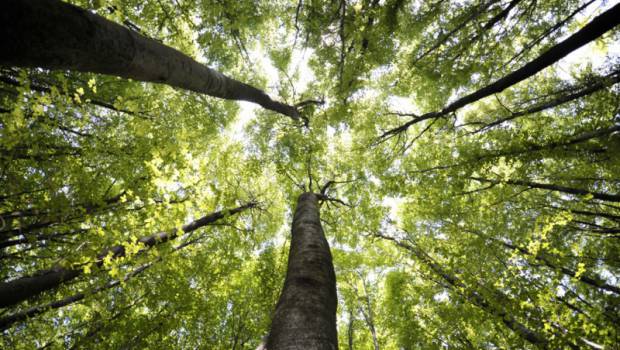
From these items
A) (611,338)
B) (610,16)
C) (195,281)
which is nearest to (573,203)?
(611,338)

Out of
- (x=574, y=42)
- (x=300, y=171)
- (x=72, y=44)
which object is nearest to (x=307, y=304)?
(x=72, y=44)

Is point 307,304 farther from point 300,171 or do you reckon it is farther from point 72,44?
point 300,171

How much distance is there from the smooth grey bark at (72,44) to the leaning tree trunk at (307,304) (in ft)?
6.61

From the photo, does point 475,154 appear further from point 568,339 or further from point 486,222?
point 486,222

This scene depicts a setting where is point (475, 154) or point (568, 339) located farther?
point (475, 154)

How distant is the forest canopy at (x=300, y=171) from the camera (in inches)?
112

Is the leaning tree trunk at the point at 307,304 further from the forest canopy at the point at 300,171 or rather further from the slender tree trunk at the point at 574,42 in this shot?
the slender tree trunk at the point at 574,42

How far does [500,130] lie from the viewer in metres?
6.55

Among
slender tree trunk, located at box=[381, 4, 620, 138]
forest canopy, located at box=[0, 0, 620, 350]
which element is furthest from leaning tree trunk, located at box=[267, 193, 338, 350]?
slender tree trunk, located at box=[381, 4, 620, 138]

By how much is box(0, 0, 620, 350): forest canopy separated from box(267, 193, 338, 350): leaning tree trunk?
21 millimetres

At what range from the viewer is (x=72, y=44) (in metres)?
1.36

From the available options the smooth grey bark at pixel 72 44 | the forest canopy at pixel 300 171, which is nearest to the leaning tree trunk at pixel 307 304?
the forest canopy at pixel 300 171

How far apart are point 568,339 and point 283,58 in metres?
9.54

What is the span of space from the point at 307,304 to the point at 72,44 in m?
2.21
